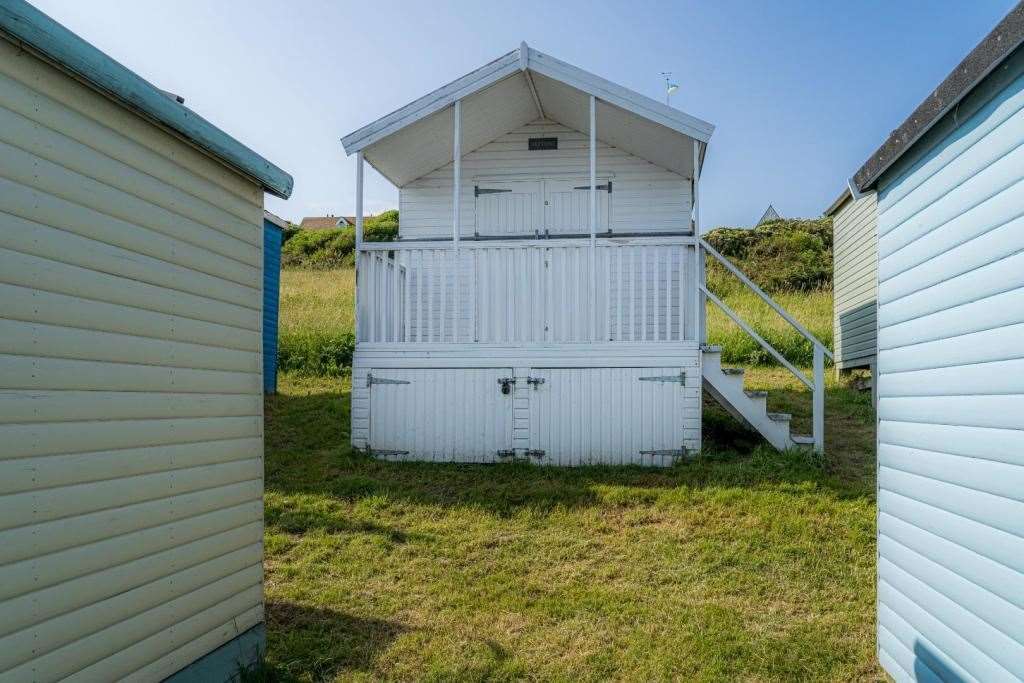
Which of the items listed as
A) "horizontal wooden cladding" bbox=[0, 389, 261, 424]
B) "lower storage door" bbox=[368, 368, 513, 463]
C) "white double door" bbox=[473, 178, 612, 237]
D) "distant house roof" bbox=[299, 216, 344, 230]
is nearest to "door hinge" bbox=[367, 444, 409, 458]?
"lower storage door" bbox=[368, 368, 513, 463]

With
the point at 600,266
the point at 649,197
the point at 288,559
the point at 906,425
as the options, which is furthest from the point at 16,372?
the point at 649,197

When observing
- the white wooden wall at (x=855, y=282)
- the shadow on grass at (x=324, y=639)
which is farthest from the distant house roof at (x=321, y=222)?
the shadow on grass at (x=324, y=639)

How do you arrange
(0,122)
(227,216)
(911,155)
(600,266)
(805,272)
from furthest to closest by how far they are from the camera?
(805,272) → (600,266) → (227,216) → (911,155) → (0,122)

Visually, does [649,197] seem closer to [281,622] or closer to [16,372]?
[281,622]

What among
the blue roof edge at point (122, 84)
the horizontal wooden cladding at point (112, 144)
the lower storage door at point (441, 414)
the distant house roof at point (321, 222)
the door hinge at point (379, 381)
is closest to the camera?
the blue roof edge at point (122, 84)

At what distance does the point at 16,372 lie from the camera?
2.62 metres

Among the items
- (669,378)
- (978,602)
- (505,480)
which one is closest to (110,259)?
(978,602)

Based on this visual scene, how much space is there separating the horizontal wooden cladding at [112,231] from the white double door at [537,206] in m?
6.26

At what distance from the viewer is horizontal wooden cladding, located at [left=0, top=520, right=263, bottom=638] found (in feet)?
8.48

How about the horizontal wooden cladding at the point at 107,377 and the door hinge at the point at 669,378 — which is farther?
the door hinge at the point at 669,378

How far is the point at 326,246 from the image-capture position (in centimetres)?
2819

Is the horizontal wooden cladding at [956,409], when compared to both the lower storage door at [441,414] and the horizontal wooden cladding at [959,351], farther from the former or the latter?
the lower storage door at [441,414]

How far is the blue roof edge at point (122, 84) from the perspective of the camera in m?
2.55

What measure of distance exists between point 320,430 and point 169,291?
6.11 metres
